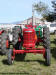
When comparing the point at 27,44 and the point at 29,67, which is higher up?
the point at 27,44

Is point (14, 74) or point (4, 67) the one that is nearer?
point (14, 74)

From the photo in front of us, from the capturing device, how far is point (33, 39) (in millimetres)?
6375

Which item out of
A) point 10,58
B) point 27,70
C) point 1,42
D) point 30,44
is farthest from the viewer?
point 1,42

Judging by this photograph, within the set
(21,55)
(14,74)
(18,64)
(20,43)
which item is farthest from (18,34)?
(14,74)

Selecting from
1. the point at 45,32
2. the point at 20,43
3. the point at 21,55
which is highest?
the point at 45,32

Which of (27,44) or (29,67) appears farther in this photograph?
(27,44)

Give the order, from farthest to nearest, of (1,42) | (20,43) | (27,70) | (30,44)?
(20,43) → (1,42) → (30,44) → (27,70)

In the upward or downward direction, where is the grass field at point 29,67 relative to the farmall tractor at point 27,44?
downward

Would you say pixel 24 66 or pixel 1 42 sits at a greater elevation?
pixel 1 42

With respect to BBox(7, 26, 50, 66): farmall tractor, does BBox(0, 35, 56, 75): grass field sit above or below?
below

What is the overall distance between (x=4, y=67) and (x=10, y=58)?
336mm

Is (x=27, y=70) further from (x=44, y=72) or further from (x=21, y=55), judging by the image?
(x=21, y=55)

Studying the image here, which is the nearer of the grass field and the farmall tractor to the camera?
the grass field

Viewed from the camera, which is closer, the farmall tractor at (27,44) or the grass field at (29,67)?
the grass field at (29,67)
